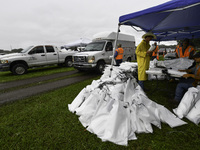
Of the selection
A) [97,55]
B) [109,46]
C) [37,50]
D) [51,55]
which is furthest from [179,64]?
[37,50]

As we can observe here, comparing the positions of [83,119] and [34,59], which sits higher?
[34,59]

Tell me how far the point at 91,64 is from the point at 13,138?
4710mm

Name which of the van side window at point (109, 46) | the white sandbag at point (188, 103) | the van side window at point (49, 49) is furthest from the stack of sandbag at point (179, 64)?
the van side window at point (49, 49)

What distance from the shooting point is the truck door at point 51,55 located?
8.55m

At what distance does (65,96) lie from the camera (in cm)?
369

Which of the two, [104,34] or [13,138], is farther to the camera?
[104,34]

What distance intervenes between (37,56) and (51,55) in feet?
3.45

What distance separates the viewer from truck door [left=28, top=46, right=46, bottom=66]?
7770mm

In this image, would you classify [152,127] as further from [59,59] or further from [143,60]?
[59,59]

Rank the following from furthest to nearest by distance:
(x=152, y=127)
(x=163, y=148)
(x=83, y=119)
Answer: (x=83, y=119)
(x=152, y=127)
(x=163, y=148)

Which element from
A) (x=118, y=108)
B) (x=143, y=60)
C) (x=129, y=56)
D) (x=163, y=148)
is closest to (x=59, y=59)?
(x=129, y=56)

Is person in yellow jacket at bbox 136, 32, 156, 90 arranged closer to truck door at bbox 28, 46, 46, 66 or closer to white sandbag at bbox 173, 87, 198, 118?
white sandbag at bbox 173, 87, 198, 118

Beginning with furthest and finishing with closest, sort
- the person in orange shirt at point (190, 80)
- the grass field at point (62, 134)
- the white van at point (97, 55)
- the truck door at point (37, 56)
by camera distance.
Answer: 1. the truck door at point (37, 56)
2. the white van at point (97, 55)
3. the person in orange shirt at point (190, 80)
4. the grass field at point (62, 134)

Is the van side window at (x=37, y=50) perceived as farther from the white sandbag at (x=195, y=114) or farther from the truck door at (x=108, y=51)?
the white sandbag at (x=195, y=114)
